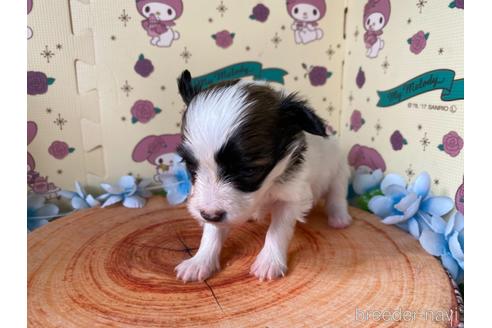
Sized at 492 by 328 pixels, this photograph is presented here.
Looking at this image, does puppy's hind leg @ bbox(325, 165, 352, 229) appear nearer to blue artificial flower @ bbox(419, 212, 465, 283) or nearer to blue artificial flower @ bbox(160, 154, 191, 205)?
blue artificial flower @ bbox(419, 212, 465, 283)

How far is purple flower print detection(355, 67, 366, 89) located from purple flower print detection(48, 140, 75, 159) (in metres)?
1.95

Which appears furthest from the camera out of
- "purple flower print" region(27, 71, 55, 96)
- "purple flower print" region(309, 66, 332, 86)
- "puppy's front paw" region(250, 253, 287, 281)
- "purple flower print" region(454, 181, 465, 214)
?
"purple flower print" region(309, 66, 332, 86)

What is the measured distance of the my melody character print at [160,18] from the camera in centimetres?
227

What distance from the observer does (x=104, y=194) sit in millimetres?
2445

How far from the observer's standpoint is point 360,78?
2492mm

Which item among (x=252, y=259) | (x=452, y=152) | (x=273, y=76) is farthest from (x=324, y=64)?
(x=252, y=259)

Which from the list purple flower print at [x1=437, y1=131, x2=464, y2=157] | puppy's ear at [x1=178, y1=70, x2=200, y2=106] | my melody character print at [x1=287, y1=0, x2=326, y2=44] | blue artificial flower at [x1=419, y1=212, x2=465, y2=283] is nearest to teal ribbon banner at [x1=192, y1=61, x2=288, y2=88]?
my melody character print at [x1=287, y1=0, x2=326, y2=44]

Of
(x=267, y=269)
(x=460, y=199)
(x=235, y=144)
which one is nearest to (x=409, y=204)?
(x=460, y=199)

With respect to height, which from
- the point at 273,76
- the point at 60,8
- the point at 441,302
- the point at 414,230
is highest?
the point at 60,8

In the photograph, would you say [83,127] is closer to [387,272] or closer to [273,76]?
[273,76]

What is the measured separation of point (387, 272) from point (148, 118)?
1.71 m

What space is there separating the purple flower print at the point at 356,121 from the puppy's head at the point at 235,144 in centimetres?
109

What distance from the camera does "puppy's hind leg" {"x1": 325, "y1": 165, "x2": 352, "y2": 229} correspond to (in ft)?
6.97

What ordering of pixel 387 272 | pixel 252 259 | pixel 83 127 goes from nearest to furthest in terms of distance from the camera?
1. pixel 387 272
2. pixel 252 259
3. pixel 83 127
